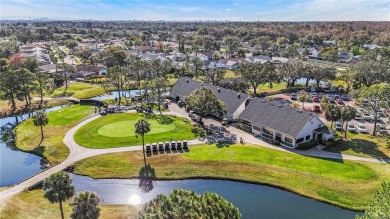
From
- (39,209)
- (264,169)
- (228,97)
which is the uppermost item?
(228,97)

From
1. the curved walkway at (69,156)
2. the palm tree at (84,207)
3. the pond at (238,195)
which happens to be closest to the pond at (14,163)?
the curved walkway at (69,156)

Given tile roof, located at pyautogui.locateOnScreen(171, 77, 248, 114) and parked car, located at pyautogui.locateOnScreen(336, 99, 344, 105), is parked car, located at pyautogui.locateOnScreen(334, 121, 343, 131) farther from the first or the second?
tile roof, located at pyautogui.locateOnScreen(171, 77, 248, 114)

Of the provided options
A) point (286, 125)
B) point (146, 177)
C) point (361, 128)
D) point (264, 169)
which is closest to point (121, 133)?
point (146, 177)

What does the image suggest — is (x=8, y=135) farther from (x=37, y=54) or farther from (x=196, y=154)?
(x=37, y=54)

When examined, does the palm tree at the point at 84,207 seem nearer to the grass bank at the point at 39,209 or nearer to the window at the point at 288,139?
the grass bank at the point at 39,209

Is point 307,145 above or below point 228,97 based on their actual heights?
below

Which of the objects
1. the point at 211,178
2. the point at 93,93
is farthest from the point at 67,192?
the point at 93,93

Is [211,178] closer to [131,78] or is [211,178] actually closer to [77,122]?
[77,122]
